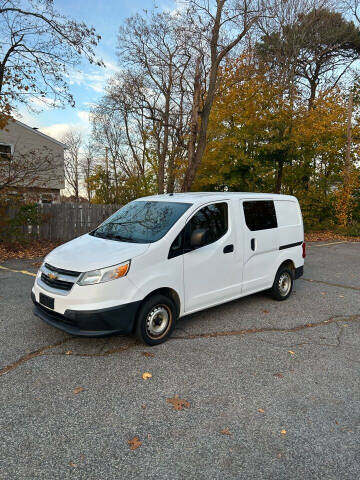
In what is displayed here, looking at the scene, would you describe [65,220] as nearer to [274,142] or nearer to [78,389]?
[78,389]

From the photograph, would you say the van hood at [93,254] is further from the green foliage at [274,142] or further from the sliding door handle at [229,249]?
the green foliage at [274,142]

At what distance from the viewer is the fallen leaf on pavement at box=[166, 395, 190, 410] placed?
9.75 ft

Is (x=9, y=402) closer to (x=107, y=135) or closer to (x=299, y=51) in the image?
(x=299, y=51)

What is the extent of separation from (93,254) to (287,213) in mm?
3792

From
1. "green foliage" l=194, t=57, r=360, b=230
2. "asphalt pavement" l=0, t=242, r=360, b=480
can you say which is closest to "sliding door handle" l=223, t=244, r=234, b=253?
"asphalt pavement" l=0, t=242, r=360, b=480

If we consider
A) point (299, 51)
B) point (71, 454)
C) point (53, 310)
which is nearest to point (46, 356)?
point (53, 310)

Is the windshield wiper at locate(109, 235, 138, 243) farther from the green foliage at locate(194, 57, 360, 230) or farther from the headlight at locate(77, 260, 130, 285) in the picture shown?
the green foliage at locate(194, 57, 360, 230)

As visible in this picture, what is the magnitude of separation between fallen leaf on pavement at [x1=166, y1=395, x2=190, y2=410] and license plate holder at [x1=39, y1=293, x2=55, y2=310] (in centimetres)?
173

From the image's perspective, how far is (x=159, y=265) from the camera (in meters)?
4.00

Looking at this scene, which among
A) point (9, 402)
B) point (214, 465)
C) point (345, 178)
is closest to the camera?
point (214, 465)

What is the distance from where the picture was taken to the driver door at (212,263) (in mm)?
4359

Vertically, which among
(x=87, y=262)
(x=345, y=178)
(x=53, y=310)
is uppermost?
(x=345, y=178)

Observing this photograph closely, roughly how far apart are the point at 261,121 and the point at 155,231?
49.0 feet

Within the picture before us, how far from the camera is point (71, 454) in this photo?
240 cm
